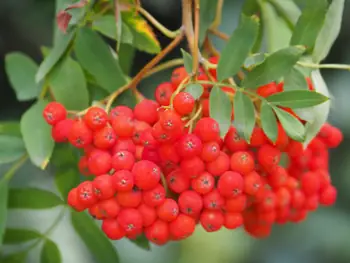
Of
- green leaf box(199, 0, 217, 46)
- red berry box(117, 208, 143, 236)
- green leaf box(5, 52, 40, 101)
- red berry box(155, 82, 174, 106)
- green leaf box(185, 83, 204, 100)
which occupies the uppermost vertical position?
green leaf box(185, 83, 204, 100)

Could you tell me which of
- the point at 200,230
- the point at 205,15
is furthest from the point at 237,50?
the point at 200,230

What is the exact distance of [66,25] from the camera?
0.64 m

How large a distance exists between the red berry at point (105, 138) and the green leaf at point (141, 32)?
130mm

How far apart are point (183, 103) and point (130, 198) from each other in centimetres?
11

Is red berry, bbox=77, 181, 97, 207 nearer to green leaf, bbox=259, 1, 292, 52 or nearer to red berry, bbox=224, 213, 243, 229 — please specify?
red berry, bbox=224, 213, 243, 229

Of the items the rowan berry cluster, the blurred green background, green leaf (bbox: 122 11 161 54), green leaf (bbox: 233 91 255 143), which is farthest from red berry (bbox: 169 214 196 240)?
the blurred green background

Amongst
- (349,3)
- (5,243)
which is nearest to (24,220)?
(5,243)

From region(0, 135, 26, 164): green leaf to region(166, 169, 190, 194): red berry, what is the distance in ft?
0.76

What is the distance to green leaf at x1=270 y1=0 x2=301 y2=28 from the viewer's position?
82 cm

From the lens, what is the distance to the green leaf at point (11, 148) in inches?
29.5

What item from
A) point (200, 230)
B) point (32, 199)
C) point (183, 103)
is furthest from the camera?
point (200, 230)

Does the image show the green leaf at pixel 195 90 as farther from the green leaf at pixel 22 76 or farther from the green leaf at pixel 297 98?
the green leaf at pixel 22 76

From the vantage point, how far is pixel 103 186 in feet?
1.97

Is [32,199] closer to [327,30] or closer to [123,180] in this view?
[123,180]
